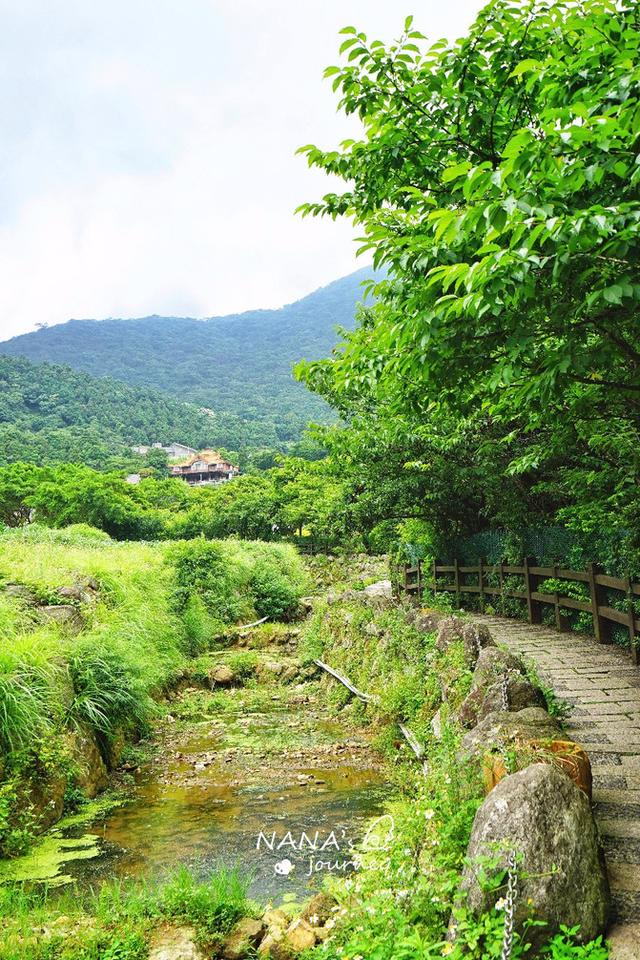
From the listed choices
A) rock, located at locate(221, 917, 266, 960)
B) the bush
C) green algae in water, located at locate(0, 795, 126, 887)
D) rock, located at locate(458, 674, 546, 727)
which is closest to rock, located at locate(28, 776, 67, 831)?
green algae in water, located at locate(0, 795, 126, 887)

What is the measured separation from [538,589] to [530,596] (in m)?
0.23

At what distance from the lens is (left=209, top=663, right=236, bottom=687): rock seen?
14797 mm

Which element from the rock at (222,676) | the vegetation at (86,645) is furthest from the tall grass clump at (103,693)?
the rock at (222,676)

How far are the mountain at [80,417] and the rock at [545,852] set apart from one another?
68745 millimetres

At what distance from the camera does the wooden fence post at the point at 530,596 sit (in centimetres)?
1171

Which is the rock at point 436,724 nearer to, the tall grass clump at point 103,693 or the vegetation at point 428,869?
the vegetation at point 428,869

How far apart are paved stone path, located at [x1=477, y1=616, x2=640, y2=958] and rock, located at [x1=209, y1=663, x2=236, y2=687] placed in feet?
22.6

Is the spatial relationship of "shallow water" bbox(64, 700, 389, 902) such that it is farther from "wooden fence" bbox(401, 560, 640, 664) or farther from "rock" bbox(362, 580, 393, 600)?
"rock" bbox(362, 580, 393, 600)

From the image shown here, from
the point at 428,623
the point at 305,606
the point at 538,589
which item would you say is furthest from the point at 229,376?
the point at 428,623

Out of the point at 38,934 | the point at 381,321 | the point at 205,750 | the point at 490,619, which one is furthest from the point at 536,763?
the point at 490,619

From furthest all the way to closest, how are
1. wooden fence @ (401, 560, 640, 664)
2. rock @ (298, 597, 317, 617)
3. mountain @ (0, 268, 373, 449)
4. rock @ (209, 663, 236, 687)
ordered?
mountain @ (0, 268, 373, 449) < rock @ (298, 597, 317, 617) < rock @ (209, 663, 236, 687) < wooden fence @ (401, 560, 640, 664)

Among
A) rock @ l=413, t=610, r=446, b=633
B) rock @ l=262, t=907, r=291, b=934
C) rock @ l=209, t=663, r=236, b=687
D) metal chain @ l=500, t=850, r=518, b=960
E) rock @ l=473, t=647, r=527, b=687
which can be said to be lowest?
rock @ l=209, t=663, r=236, b=687

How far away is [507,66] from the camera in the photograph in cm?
509

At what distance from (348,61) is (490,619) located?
1031 centimetres
